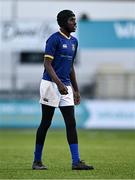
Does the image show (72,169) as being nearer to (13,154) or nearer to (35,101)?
(13,154)

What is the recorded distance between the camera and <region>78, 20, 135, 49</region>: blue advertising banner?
90.6 feet

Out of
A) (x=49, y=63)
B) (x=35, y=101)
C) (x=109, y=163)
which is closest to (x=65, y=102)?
(x=49, y=63)

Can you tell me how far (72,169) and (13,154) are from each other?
3.99 metres

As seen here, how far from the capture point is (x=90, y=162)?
13.1m

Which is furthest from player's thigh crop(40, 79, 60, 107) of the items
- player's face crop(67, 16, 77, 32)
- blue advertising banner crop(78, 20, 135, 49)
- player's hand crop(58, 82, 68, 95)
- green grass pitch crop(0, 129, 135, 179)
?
blue advertising banner crop(78, 20, 135, 49)

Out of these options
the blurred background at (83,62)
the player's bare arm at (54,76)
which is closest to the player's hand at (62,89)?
the player's bare arm at (54,76)

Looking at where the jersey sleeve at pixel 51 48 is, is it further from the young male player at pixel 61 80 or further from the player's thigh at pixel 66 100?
the player's thigh at pixel 66 100

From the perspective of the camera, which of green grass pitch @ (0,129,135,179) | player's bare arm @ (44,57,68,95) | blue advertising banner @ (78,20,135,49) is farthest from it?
blue advertising banner @ (78,20,135,49)

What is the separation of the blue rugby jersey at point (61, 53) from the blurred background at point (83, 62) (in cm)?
1476

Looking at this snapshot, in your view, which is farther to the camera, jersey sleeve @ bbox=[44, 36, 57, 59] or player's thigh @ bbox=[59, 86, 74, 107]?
player's thigh @ bbox=[59, 86, 74, 107]

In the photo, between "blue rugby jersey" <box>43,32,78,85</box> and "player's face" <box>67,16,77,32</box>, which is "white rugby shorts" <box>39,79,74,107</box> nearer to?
"blue rugby jersey" <box>43,32,78,85</box>

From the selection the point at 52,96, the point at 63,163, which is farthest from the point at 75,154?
the point at 63,163

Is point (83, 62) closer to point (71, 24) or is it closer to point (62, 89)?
point (71, 24)

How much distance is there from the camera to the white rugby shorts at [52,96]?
1151 cm
